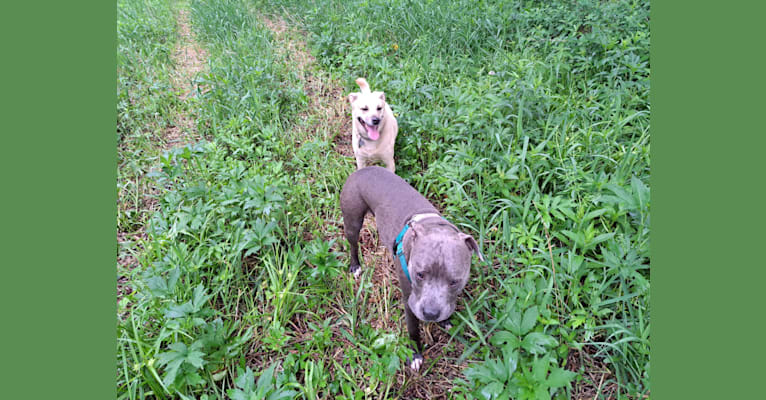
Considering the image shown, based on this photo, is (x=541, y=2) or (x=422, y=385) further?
(x=541, y=2)

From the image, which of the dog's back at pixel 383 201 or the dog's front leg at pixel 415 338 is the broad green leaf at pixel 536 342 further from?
the dog's back at pixel 383 201

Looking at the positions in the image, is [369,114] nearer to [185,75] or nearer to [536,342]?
[536,342]

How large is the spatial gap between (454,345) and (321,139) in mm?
2898

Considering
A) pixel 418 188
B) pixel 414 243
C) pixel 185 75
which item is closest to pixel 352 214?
pixel 414 243

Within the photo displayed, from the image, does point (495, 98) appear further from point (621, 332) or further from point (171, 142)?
point (171, 142)

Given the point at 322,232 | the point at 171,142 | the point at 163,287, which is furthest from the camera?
the point at 171,142

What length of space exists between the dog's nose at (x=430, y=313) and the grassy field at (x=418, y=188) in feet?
1.23

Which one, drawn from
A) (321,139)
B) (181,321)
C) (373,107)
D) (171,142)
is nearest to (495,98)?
(373,107)

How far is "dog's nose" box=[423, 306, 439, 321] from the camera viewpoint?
6.55 ft

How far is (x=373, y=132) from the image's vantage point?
3.67 metres

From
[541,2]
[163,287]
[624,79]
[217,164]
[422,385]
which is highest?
[541,2]

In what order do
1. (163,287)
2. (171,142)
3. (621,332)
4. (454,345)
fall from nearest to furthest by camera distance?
1. (621,332)
2. (163,287)
3. (454,345)
4. (171,142)

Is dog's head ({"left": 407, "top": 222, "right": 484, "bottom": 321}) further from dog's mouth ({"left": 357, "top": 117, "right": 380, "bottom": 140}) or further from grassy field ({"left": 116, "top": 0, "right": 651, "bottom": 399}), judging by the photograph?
dog's mouth ({"left": 357, "top": 117, "right": 380, "bottom": 140})

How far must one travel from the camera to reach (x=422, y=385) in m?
2.38
